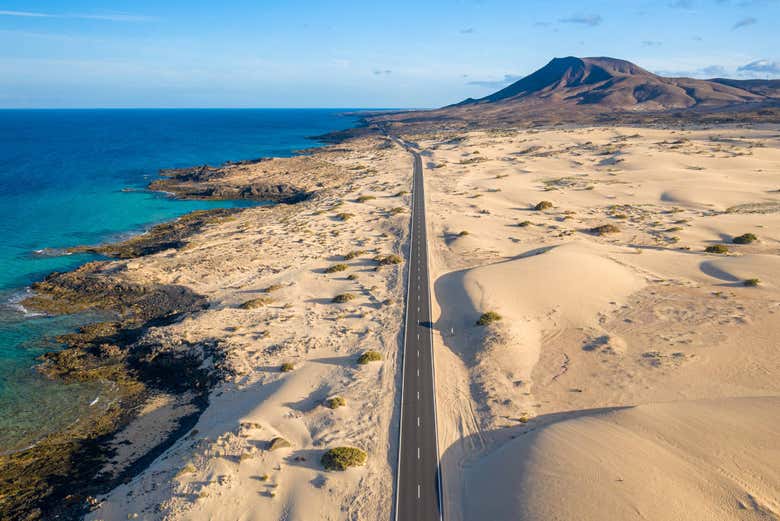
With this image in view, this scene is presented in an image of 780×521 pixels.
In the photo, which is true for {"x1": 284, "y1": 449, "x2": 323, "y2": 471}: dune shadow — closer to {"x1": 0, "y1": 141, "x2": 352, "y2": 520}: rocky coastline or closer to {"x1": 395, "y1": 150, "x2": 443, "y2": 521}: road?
{"x1": 395, "y1": 150, "x2": 443, "y2": 521}: road

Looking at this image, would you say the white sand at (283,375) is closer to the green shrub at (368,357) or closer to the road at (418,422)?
the green shrub at (368,357)

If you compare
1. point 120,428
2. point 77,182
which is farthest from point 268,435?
point 77,182

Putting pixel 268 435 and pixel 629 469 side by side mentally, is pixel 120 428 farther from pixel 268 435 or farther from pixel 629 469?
pixel 629 469

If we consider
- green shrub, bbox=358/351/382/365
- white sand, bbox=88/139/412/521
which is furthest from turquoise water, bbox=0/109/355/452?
green shrub, bbox=358/351/382/365

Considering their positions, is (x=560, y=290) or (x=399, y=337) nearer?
(x=399, y=337)

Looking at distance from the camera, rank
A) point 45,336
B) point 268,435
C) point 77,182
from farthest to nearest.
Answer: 1. point 77,182
2. point 45,336
3. point 268,435

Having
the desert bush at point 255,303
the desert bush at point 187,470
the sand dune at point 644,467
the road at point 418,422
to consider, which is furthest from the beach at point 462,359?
the road at point 418,422
